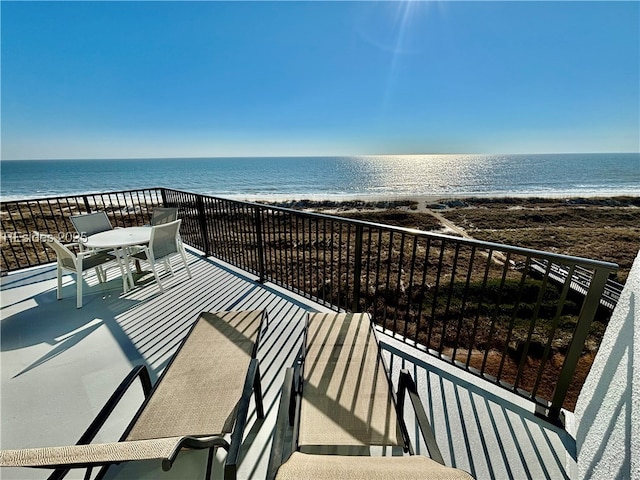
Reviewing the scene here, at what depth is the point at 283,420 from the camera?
1294 millimetres

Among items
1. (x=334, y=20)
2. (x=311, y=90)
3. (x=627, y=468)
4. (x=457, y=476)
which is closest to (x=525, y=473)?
(x=627, y=468)

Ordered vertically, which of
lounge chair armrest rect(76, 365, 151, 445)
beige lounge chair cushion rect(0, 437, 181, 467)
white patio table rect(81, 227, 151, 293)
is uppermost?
beige lounge chair cushion rect(0, 437, 181, 467)

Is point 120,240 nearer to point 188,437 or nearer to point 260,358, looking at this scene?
point 260,358

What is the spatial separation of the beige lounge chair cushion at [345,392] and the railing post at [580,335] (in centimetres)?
108

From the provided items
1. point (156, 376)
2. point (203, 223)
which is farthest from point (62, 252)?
point (156, 376)

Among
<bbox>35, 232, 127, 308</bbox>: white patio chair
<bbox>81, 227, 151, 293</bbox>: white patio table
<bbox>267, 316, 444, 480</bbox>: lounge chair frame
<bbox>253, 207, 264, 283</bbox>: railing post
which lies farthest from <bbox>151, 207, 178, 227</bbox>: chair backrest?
<bbox>267, 316, 444, 480</bbox>: lounge chair frame

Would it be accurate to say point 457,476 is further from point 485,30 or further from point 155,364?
point 485,30

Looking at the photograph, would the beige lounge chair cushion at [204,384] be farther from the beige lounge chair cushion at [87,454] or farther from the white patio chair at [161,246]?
the white patio chair at [161,246]

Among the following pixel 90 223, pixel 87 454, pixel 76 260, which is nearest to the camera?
pixel 87 454

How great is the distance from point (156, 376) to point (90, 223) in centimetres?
280

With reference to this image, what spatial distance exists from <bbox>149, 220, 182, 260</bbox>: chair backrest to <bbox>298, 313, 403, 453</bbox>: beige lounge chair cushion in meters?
2.30

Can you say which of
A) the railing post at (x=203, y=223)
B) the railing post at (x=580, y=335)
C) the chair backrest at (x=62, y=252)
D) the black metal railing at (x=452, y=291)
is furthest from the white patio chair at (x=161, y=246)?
the railing post at (x=580, y=335)

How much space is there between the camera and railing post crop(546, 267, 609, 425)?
4.30 ft

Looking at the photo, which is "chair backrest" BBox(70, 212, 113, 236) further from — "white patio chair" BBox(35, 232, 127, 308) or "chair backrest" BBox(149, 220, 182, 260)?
"chair backrest" BBox(149, 220, 182, 260)
